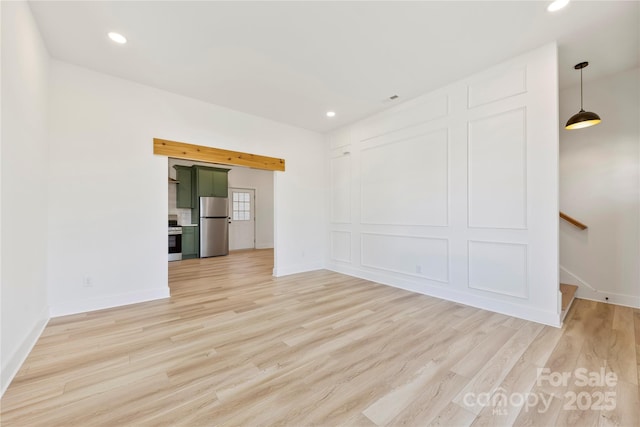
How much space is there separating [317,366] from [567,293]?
3406mm

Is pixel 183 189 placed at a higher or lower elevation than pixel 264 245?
higher

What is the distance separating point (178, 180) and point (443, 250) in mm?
6787

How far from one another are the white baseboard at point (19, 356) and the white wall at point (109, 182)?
0.49 m

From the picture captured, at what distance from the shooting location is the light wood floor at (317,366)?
144 centimetres

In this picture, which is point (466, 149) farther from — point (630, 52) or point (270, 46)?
point (270, 46)

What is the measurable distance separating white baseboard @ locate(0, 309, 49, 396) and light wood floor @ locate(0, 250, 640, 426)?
52mm

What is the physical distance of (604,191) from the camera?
3252 millimetres

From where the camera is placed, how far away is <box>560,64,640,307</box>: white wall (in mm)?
3045

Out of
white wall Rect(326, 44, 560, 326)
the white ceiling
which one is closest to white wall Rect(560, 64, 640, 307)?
the white ceiling

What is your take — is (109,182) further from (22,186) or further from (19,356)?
(19,356)

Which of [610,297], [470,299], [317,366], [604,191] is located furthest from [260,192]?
[610,297]

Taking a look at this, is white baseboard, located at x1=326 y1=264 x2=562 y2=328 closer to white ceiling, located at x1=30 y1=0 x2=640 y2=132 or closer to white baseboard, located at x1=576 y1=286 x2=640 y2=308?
white baseboard, located at x1=576 y1=286 x2=640 y2=308

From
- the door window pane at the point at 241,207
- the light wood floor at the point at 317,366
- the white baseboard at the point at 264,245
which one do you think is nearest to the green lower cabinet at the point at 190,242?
the door window pane at the point at 241,207

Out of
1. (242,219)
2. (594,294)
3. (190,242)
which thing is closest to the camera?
(594,294)
